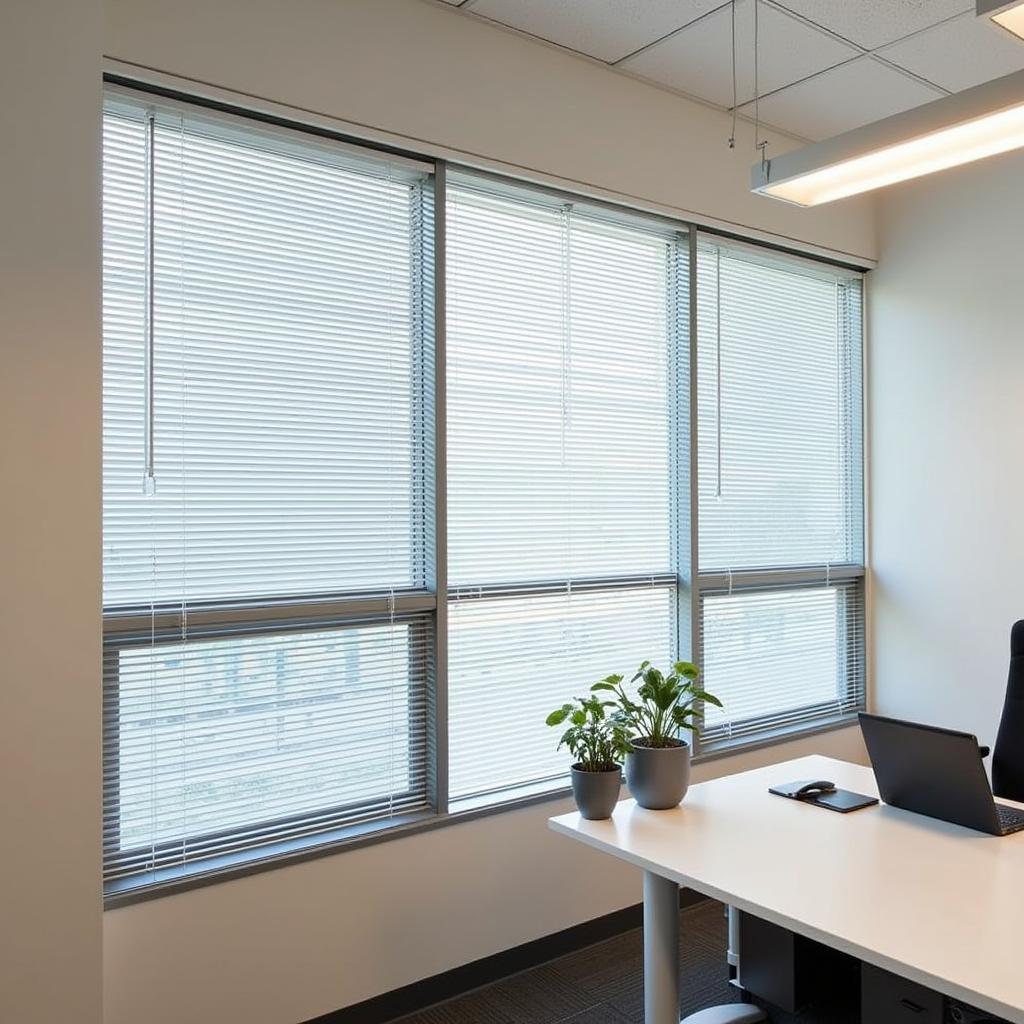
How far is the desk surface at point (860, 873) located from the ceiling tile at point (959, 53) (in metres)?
2.45

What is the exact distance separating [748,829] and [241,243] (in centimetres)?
206

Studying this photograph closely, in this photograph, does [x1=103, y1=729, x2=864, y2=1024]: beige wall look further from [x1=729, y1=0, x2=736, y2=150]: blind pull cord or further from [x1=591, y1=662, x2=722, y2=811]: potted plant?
[x1=729, y1=0, x2=736, y2=150]: blind pull cord

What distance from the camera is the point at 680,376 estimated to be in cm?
357

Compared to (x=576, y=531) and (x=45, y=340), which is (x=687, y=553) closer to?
(x=576, y=531)

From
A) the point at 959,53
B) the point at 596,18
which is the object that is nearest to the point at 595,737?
the point at 596,18

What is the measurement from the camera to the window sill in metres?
2.30

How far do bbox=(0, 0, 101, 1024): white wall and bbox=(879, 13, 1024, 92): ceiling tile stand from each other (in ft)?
8.49

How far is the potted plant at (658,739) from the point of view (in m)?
2.36

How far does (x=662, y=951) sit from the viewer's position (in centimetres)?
221

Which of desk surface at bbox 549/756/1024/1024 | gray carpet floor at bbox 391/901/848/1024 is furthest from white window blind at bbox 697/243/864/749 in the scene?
desk surface at bbox 549/756/1024/1024

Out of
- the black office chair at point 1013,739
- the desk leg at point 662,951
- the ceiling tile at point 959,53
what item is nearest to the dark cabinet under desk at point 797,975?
the desk leg at point 662,951

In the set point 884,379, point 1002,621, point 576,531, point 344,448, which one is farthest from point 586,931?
point 884,379

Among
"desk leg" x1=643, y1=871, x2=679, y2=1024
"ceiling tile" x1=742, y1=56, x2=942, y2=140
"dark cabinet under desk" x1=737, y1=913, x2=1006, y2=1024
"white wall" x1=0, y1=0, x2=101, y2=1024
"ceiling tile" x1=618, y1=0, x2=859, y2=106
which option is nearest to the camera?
"white wall" x1=0, y1=0, x2=101, y2=1024

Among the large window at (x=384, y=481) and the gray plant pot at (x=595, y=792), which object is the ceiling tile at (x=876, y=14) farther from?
the gray plant pot at (x=595, y=792)
